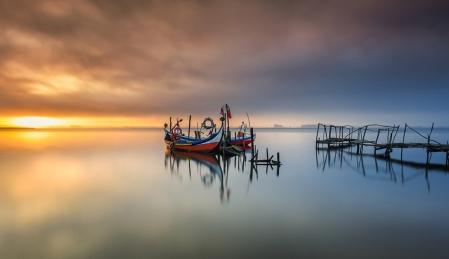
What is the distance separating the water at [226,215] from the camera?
8289 millimetres

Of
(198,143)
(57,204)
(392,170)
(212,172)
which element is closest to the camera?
(57,204)

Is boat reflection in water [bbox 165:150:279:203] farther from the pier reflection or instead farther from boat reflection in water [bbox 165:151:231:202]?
the pier reflection

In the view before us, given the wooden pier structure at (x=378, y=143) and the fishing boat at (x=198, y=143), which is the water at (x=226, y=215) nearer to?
the wooden pier structure at (x=378, y=143)

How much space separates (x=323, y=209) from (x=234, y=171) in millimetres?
10606

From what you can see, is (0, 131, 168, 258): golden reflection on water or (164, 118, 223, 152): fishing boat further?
(164, 118, 223, 152): fishing boat

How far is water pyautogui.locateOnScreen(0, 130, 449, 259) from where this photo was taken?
8.29 meters

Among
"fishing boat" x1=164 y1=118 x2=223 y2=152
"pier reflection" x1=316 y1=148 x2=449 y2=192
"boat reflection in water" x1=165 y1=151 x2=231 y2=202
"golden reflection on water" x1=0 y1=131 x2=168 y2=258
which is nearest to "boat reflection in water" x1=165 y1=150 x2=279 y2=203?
"boat reflection in water" x1=165 y1=151 x2=231 y2=202

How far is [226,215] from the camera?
11.6 metres

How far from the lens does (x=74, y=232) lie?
9602 mm

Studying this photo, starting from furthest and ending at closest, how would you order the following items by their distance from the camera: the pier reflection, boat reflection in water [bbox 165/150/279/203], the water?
1. the pier reflection
2. boat reflection in water [bbox 165/150/279/203]
3. the water

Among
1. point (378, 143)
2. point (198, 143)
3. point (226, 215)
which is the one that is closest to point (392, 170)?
point (226, 215)

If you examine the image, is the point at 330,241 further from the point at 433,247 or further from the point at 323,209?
the point at 323,209

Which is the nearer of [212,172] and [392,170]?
[212,172]

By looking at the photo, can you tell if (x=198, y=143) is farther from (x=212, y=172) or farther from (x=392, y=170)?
(x=392, y=170)
